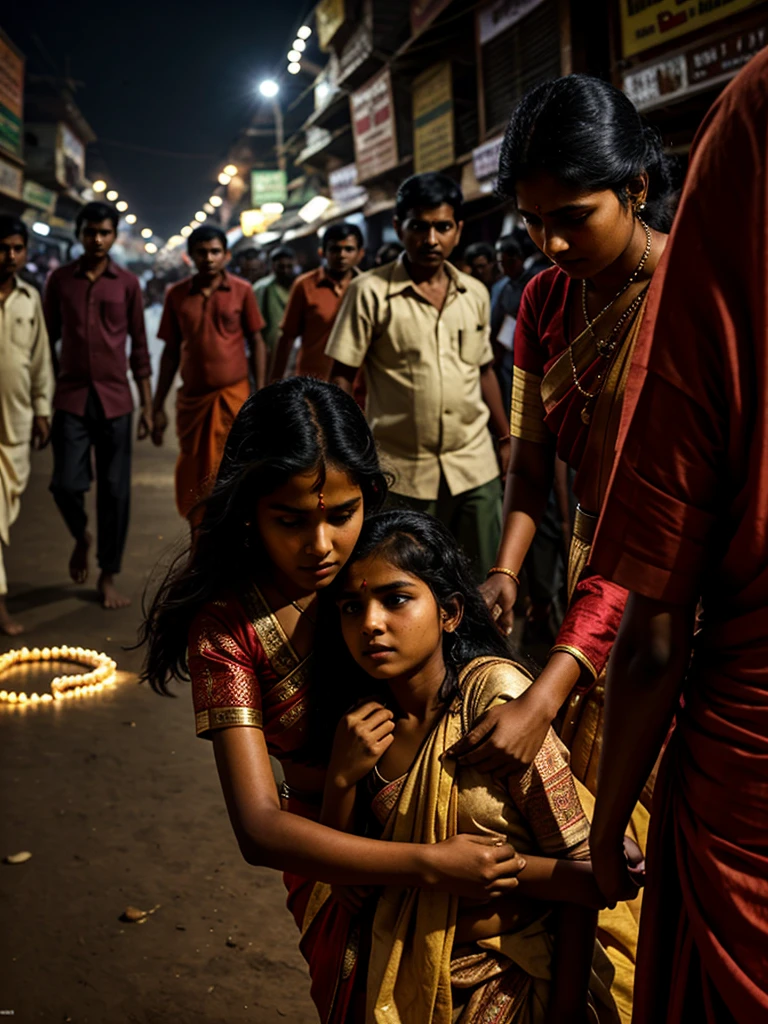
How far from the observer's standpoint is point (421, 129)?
15.7 m

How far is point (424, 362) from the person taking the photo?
14.4 feet

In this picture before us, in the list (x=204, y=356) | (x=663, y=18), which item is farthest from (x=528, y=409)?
(x=663, y=18)

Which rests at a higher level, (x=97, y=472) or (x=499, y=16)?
(x=499, y=16)

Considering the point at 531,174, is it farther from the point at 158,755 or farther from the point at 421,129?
the point at 421,129

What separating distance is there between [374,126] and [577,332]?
17553 mm

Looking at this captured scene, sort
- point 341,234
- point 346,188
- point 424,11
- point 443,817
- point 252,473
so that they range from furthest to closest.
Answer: point 346,188 → point 424,11 → point 341,234 → point 252,473 → point 443,817

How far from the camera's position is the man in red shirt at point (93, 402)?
6.77m

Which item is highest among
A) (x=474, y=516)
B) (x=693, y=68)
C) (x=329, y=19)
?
(x=329, y=19)

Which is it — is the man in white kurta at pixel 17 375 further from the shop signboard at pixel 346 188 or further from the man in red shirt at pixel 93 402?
the shop signboard at pixel 346 188

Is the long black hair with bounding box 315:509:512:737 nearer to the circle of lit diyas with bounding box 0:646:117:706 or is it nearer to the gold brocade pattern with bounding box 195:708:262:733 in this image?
the gold brocade pattern with bounding box 195:708:262:733

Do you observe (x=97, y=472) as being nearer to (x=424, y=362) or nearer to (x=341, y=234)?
(x=341, y=234)

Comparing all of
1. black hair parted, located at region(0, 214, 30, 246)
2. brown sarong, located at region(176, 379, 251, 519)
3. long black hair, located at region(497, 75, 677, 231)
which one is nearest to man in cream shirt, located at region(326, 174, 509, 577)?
long black hair, located at region(497, 75, 677, 231)

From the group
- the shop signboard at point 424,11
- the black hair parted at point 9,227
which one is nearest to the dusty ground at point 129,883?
the black hair parted at point 9,227

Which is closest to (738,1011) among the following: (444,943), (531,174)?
(444,943)
